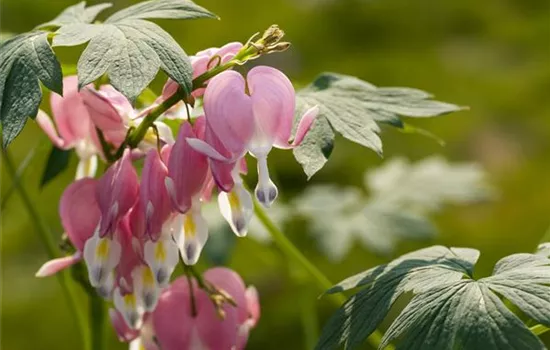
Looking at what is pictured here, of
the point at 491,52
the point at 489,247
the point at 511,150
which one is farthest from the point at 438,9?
the point at 489,247

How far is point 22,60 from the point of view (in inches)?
41.1

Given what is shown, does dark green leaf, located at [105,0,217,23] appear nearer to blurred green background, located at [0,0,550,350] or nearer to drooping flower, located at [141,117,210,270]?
drooping flower, located at [141,117,210,270]

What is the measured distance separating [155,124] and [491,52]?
344cm

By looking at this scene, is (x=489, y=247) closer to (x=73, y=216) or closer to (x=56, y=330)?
(x=56, y=330)

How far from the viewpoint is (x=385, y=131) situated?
11.6 feet

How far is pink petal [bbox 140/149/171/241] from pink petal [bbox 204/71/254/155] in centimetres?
8

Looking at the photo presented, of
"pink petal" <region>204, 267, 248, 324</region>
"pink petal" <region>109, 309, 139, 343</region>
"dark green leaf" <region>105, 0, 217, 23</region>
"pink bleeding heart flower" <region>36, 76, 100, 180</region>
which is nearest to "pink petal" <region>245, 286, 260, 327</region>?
"pink petal" <region>204, 267, 248, 324</region>

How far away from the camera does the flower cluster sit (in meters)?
1.03

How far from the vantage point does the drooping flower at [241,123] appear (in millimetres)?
1019

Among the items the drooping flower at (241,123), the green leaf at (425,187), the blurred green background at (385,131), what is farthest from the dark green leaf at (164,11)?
the green leaf at (425,187)

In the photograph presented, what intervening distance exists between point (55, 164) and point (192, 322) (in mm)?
263

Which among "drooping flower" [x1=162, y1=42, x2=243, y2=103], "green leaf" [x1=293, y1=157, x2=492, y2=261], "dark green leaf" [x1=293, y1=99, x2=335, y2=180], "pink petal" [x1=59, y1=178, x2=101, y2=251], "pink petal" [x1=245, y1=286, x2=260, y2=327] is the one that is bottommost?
"green leaf" [x1=293, y1=157, x2=492, y2=261]

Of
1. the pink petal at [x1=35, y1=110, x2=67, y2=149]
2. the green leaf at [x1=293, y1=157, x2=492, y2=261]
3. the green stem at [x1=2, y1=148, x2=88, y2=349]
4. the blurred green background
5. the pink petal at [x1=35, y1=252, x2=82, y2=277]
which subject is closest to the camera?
the pink petal at [x1=35, y1=252, x2=82, y2=277]

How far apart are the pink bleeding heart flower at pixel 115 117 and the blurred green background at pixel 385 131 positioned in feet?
3.13
